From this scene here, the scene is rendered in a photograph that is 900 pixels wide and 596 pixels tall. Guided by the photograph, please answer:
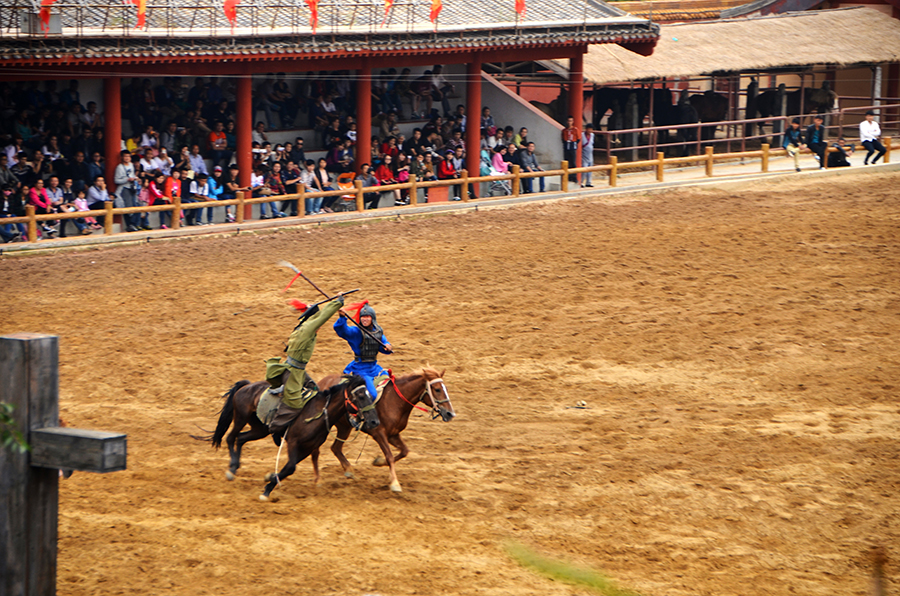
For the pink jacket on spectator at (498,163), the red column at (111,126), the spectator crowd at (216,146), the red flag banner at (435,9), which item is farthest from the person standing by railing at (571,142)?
the red column at (111,126)

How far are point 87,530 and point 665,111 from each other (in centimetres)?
2568

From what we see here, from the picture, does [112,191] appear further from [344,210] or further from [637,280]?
[637,280]

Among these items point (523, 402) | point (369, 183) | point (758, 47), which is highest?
point (758, 47)

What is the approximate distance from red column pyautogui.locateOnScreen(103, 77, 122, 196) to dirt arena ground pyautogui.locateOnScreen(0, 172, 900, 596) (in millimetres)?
2271

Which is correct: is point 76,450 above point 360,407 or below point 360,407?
above

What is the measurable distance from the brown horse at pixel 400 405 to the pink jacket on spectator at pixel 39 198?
11648 mm

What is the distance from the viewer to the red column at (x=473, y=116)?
2550cm

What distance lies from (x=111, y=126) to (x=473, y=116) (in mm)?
9079

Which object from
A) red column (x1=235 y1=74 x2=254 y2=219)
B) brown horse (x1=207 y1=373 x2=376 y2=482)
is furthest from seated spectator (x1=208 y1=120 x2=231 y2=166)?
brown horse (x1=207 y1=373 x2=376 y2=482)

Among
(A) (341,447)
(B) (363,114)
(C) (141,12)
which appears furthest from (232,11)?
(A) (341,447)

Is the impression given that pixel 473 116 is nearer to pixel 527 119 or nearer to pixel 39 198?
pixel 527 119

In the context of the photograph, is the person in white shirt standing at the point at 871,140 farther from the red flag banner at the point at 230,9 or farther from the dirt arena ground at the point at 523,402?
the red flag banner at the point at 230,9

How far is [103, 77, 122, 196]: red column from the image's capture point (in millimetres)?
20406

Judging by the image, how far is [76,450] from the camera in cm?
443
